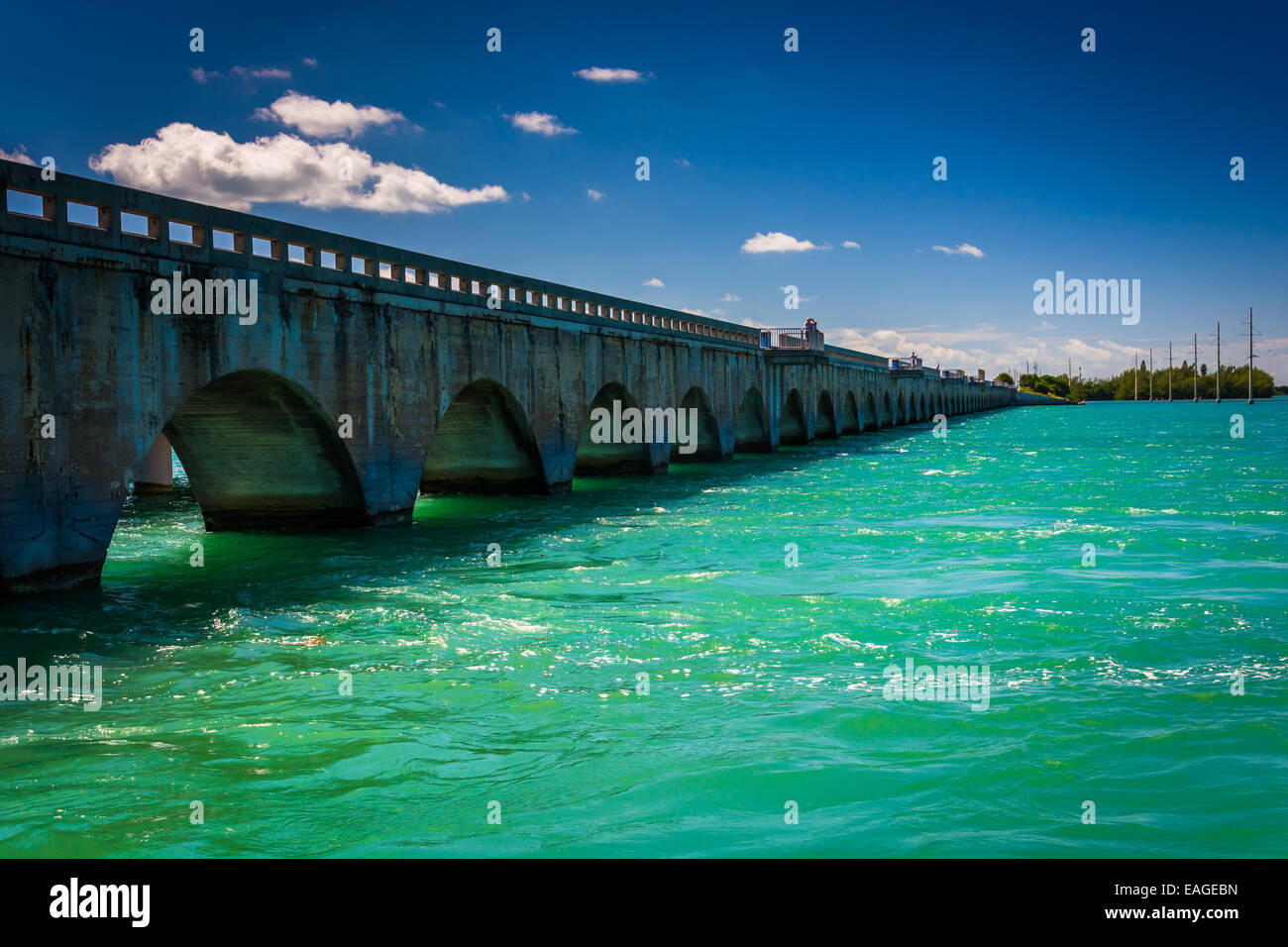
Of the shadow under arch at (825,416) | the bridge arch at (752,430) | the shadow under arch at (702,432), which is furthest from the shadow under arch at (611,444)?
the shadow under arch at (825,416)

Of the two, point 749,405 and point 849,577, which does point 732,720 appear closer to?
point 849,577

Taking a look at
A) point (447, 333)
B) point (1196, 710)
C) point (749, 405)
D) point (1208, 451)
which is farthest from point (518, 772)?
point (1208, 451)

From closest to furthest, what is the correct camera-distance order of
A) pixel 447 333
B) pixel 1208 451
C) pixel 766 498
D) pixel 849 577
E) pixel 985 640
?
1. pixel 985 640
2. pixel 849 577
3. pixel 447 333
4. pixel 766 498
5. pixel 1208 451

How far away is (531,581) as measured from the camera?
16625 millimetres

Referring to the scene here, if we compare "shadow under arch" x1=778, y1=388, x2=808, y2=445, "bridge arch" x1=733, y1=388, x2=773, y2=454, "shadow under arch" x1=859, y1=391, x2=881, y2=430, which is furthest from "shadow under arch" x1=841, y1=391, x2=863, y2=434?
"bridge arch" x1=733, y1=388, x2=773, y2=454

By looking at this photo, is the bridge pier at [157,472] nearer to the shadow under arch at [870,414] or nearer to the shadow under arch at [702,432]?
the shadow under arch at [702,432]

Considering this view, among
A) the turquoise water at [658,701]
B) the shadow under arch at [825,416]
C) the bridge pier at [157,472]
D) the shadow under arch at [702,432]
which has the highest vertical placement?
the shadow under arch at [825,416]

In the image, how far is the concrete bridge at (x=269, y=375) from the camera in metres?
13.9

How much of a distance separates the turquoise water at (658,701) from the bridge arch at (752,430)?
34.6 meters

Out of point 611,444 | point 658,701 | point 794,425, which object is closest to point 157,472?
point 611,444

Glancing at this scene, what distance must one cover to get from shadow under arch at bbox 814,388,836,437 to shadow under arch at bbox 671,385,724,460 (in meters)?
23.7

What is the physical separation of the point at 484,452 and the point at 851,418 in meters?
64.3
